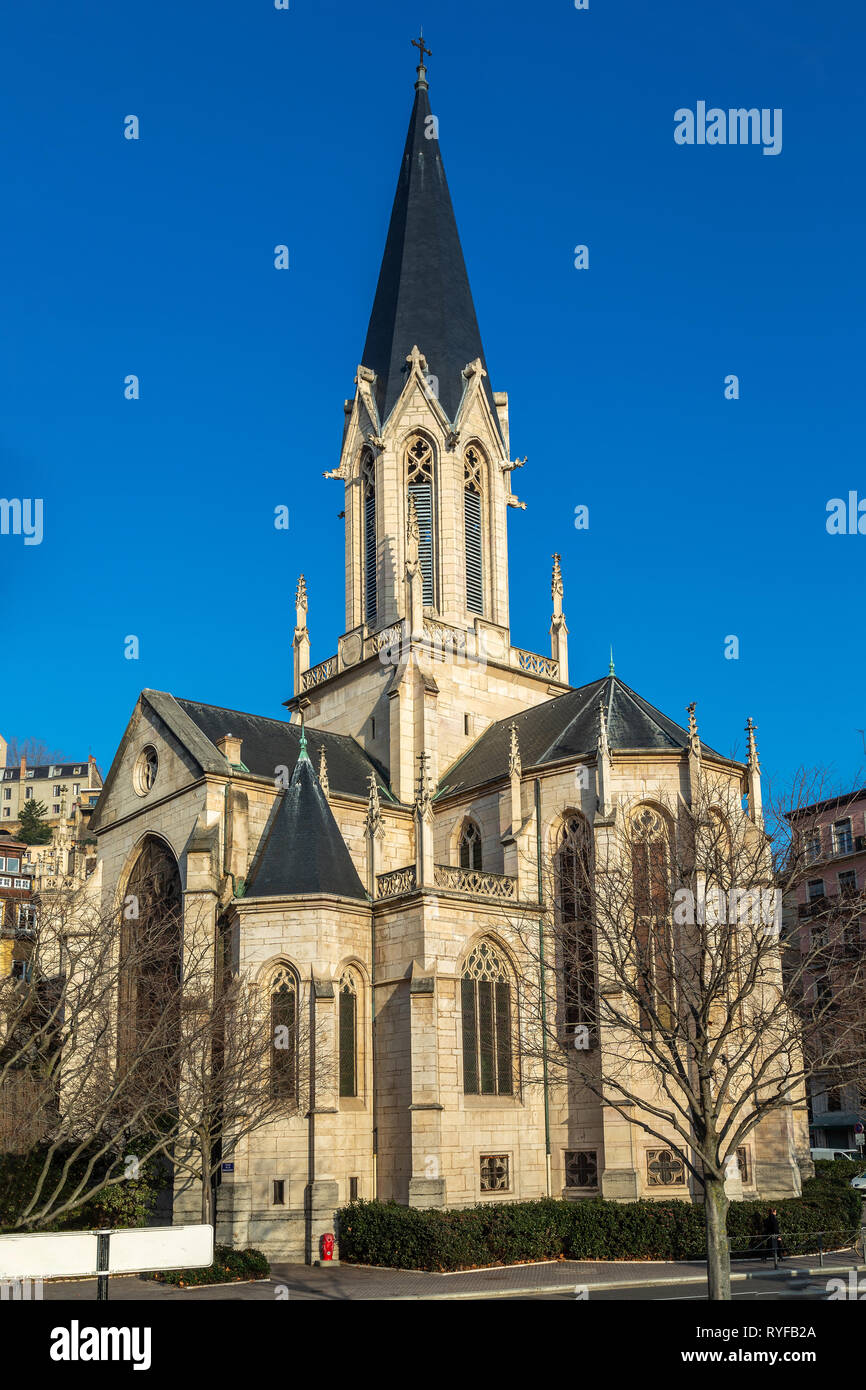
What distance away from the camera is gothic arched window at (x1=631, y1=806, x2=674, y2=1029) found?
22.1m

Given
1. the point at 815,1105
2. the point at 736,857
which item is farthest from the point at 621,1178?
the point at 815,1105

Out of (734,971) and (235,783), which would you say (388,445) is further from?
(734,971)

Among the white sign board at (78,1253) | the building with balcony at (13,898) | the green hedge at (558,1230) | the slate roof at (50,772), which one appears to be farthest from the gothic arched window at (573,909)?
the slate roof at (50,772)

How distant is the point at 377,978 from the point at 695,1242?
387 inches

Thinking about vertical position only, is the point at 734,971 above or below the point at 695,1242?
above

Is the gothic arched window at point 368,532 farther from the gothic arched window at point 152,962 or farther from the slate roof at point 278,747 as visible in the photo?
the gothic arched window at point 152,962

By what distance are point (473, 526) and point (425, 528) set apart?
2.09 meters

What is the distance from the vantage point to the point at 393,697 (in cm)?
4188

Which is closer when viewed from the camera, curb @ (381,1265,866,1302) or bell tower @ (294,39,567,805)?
curb @ (381,1265,866,1302)

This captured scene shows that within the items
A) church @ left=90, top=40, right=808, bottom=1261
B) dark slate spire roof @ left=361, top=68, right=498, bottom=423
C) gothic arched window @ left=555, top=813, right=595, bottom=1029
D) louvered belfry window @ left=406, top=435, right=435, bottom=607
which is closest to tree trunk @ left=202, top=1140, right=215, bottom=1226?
church @ left=90, top=40, right=808, bottom=1261

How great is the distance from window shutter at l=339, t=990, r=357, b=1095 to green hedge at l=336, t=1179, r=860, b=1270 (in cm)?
314

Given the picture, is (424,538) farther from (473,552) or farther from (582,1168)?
(582,1168)

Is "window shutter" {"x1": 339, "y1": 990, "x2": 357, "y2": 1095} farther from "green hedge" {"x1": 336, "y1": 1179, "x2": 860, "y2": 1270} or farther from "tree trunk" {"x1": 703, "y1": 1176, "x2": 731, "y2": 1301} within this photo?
"tree trunk" {"x1": 703, "y1": 1176, "x2": 731, "y2": 1301}

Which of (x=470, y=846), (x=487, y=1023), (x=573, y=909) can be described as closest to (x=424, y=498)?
(x=470, y=846)
